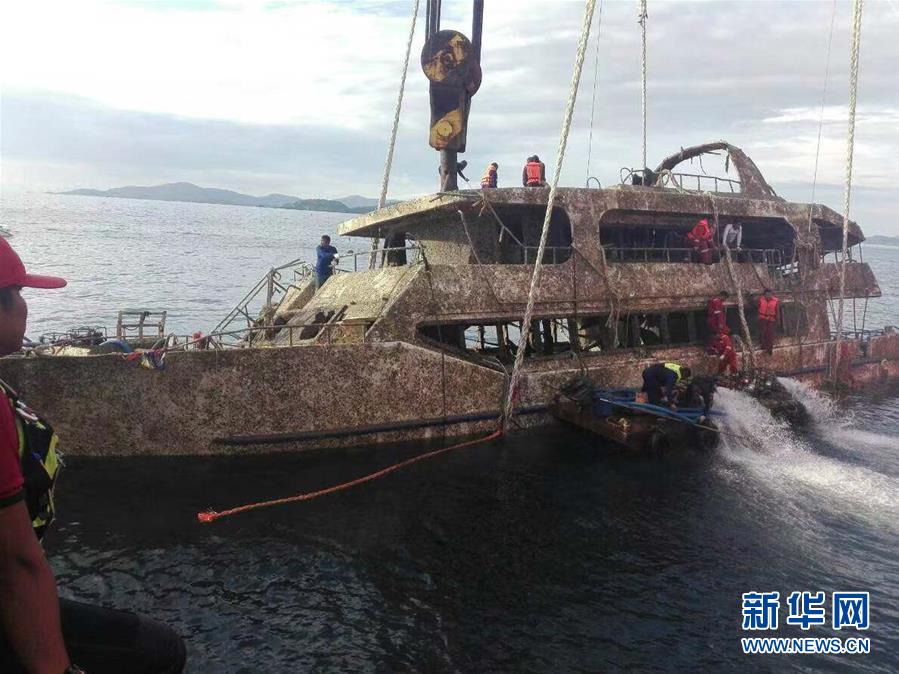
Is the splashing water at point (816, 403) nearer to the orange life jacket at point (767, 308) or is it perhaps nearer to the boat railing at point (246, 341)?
the orange life jacket at point (767, 308)

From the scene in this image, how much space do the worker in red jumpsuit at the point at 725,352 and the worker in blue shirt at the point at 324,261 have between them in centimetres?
951

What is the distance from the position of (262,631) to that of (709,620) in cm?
469

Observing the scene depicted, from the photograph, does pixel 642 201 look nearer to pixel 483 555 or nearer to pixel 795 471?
pixel 795 471

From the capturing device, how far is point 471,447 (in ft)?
37.0

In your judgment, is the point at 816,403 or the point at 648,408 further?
the point at 816,403

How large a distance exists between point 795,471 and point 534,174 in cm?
801

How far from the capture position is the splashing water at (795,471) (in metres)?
9.51

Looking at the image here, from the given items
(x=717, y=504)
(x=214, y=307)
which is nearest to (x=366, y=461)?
(x=717, y=504)

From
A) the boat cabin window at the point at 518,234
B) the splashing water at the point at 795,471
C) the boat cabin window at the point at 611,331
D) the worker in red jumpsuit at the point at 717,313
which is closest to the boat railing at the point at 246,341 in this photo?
the boat cabin window at the point at 611,331

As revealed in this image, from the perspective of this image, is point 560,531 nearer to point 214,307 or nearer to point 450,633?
point 450,633

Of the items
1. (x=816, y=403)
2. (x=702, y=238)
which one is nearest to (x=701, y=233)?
(x=702, y=238)

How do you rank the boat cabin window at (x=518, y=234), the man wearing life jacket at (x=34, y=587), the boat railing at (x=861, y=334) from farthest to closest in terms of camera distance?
the boat railing at (x=861, y=334), the boat cabin window at (x=518, y=234), the man wearing life jacket at (x=34, y=587)

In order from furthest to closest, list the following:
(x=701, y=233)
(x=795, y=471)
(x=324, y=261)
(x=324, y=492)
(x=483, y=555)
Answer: (x=324, y=261) < (x=701, y=233) < (x=795, y=471) < (x=324, y=492) < (x=483, y=555)

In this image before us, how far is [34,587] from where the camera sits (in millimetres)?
2041
